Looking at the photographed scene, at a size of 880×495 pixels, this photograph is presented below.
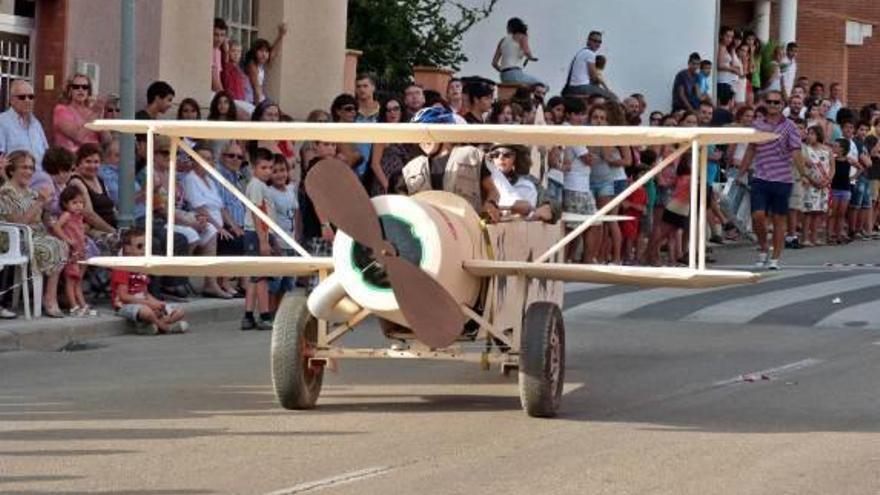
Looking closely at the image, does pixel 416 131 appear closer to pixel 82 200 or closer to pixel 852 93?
pixel 82 200

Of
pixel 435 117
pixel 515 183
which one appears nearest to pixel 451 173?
pixel 435 117

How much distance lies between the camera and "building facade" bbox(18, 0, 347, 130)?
2045 centimetres

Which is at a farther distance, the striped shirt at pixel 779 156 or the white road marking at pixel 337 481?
the striped shirt at pixel 779 156

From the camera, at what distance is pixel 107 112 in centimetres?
1953

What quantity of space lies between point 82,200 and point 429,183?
5281 mm

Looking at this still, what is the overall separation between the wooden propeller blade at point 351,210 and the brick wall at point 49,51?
31.1ft

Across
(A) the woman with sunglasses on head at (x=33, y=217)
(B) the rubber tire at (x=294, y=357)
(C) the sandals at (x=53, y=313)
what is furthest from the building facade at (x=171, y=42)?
(B) the rubber tire at (x=294, y=357)

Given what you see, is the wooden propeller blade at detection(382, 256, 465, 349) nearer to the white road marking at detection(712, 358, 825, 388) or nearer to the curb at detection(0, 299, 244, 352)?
the white road marking at detection(712, 358, 825, 388)

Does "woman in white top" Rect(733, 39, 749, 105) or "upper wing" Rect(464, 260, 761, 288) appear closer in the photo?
"upper wing" Rect(464, 260, 761, 288)

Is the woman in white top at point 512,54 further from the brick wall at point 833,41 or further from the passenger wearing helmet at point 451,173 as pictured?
the brick wall at point 833,41

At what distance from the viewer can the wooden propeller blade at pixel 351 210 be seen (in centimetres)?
1129

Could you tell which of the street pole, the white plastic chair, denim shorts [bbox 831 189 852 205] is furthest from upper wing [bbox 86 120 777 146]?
denim shorts [bbox 831 189 852 205]

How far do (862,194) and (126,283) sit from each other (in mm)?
16353

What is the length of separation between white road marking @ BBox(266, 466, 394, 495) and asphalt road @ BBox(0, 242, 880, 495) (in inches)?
0.8
